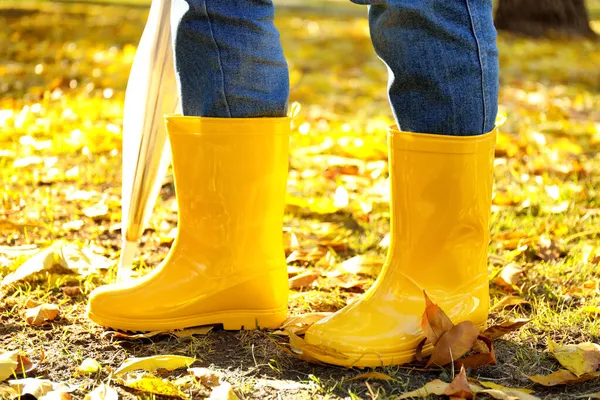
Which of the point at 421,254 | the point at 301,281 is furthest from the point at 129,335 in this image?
the point at 421,254

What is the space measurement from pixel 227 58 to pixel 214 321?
0.50 m

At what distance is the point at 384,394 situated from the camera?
1228 mm

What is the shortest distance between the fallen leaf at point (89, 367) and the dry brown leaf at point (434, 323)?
1.82 feet

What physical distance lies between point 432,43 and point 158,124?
Result: 640 mm

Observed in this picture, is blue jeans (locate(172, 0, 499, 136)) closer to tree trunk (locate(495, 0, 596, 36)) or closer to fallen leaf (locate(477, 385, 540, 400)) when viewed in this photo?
fallen leaf (locate(477, 385, 540, 400))

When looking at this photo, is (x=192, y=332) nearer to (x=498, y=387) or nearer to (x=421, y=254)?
(x=421, y=254)

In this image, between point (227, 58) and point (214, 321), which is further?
point (214, 321)

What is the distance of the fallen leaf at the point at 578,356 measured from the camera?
1.30m

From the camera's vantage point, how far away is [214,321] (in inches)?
59.6

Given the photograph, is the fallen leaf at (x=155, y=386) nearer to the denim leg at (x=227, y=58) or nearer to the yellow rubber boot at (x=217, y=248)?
the yellow rubber boot at (x=217, y=248)

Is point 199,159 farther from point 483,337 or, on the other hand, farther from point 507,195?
point 507,195

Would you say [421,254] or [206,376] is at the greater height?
[421,254]

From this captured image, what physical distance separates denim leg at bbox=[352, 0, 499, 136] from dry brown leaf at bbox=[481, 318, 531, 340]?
14.5 inches

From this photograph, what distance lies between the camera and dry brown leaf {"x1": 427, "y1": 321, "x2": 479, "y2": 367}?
131 cm
